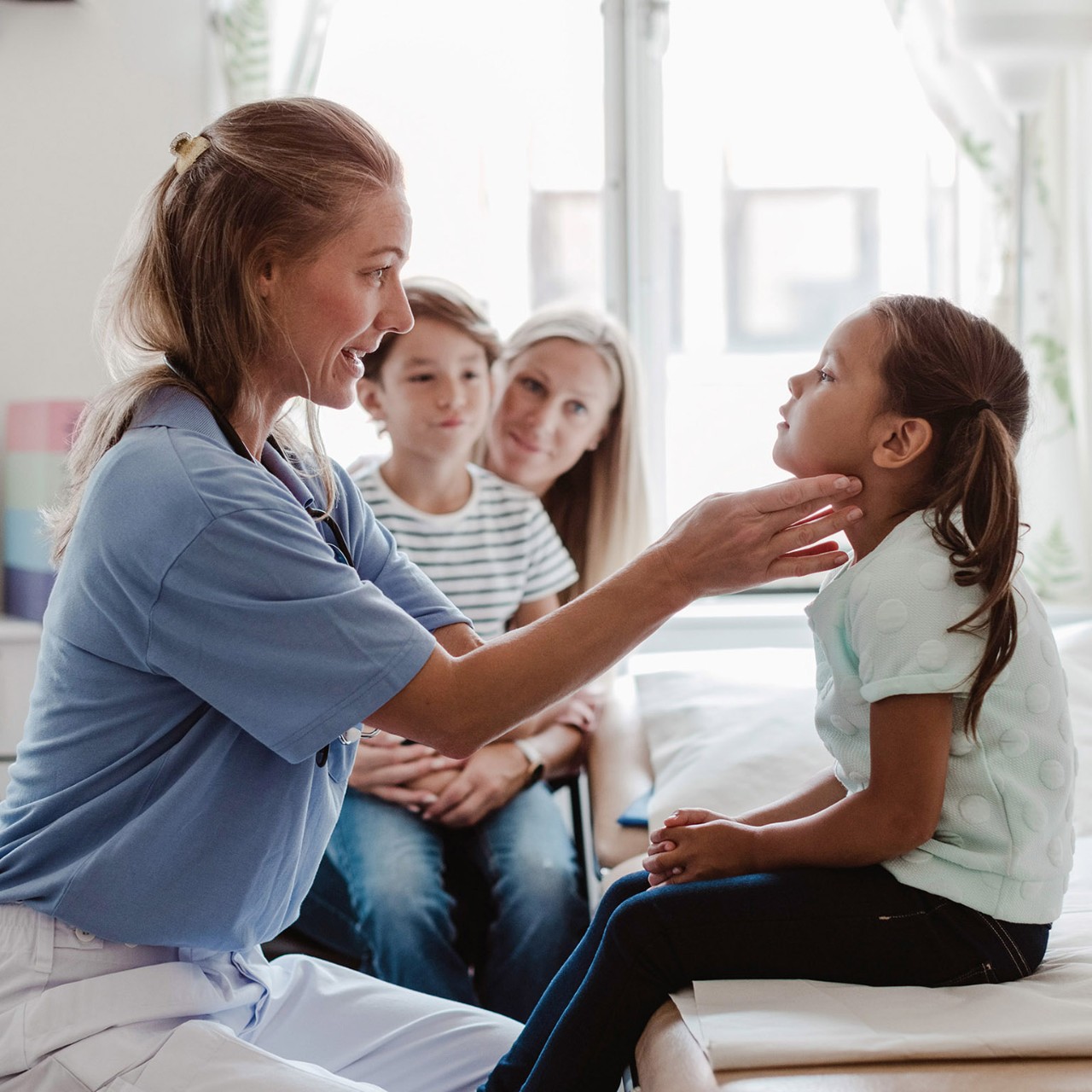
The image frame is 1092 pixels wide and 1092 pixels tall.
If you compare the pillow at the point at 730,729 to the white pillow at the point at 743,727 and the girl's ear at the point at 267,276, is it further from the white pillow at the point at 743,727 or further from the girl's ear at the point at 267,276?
the girl's ear at the point at 267,276

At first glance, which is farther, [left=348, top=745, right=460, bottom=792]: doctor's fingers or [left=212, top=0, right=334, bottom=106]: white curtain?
[left=212, top=0, right=334, bottom=106]: white curtain

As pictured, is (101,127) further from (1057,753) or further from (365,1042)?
(1057,753)

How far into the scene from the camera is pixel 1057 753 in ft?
3.56

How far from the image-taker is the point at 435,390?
1.93 m

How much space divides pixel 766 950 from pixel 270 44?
87.0 inches

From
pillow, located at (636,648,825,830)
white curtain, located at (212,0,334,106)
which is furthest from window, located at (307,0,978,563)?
pillow, located at (636,648,825,830)

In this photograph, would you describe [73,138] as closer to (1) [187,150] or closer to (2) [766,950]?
(1) [187,150]

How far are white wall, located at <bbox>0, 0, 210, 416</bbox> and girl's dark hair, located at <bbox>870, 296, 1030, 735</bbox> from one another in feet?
6.49

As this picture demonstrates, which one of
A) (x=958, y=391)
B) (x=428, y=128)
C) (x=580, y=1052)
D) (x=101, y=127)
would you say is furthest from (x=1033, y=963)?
(x=101, y=127)

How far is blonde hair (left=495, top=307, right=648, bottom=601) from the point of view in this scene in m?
2.18

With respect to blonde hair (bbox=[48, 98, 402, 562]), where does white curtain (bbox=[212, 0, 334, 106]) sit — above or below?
above

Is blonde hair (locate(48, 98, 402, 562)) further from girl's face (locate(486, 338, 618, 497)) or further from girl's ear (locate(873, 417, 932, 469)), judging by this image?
girl's face (locate(486, 338, 618, 497))

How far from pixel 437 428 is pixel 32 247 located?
1252mm

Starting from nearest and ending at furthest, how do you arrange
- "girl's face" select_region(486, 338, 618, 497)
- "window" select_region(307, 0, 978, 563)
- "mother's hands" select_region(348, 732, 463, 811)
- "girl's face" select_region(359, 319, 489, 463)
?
"mother's hands" select_region(348, 732, 463, 811), "girl's face" select_region(359, 319, 489, 463), "girl's face" select_region(486, 338, 618, 497), "window" select_region(307, 0, 978, 563)
